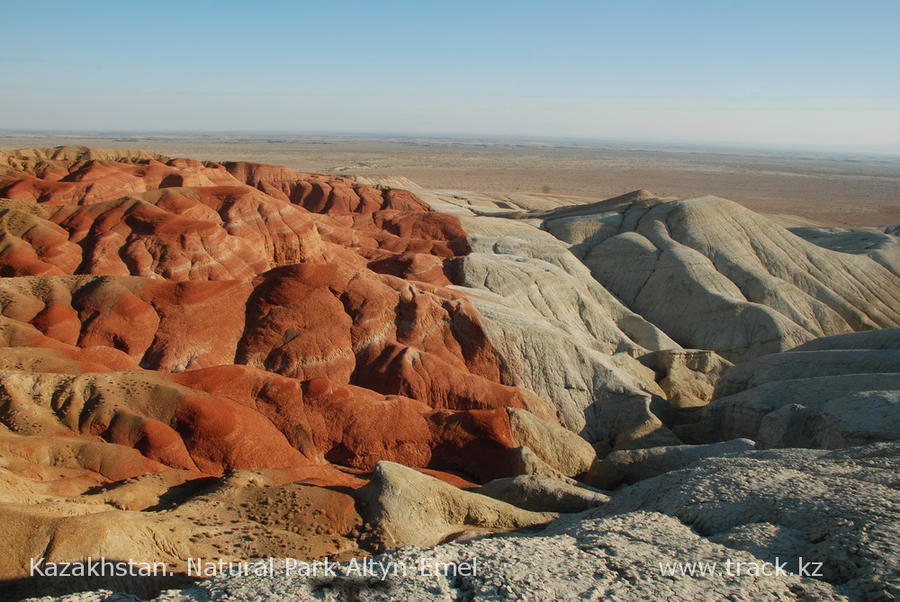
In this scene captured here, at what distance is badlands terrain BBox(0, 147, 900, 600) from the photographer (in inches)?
480

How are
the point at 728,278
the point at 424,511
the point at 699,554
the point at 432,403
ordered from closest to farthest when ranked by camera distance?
the point at 699,554
the point at 424,511
the point at 432,403
the point at 728,278

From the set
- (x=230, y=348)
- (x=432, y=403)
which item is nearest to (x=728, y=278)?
(x=432, y=403)

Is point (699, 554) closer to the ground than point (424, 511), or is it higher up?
higher up

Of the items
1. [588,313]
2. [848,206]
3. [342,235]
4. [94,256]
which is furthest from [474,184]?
[94,256]

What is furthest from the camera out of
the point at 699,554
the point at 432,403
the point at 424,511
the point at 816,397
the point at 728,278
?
the point at 728,278

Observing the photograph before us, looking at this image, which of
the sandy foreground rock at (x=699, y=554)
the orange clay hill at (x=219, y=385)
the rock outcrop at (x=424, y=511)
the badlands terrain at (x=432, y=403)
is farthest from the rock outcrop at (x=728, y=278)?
the rock outcrop at (x=424, y=511)

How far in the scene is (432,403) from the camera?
92.1 feet

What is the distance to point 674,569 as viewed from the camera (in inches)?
439

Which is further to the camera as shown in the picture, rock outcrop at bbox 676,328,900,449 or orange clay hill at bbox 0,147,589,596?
rock outcrop at bbox 676,328,900,449

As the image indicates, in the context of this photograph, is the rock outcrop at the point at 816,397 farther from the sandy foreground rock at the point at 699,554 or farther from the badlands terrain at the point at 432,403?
the sandy foreground rock at the point at 699,554

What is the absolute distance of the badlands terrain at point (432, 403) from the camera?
12203 millimetres

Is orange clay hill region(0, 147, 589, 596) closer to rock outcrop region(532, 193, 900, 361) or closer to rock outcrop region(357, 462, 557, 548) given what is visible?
rock outcrop region(357, 462, 557, 548)

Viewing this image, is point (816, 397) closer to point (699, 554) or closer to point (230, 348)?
point (699, 554)

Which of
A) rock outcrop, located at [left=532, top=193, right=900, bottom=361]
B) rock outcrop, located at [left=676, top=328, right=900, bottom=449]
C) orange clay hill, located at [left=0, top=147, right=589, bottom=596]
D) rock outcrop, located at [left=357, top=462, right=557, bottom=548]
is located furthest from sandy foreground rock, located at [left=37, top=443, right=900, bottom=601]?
rock outcrop, located at [left=532, top=193, right=900, bottom=361]
